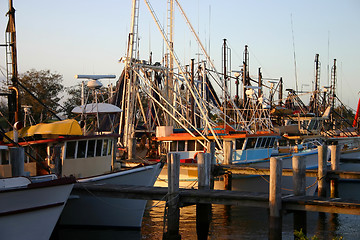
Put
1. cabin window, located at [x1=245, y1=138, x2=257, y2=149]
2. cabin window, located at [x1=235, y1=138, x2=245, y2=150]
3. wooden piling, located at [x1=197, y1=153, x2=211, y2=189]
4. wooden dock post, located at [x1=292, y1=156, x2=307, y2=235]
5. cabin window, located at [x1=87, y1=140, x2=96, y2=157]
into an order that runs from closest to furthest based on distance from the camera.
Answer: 1. wooden dock post, located at [x1=292, y1=156, x2=307, y2=235]
2. wooden piling, located at [x1=197, y1=153, x2=211, y2=189]
3. cabin window, located at [x1=87, y1=140, x2=96, y2=157]
4. cabin window, located at [x1=235, y1=138, x2=245, y2=150]
5. cabin window, located at [x1=245, y1=138, x2=257, y2=149]

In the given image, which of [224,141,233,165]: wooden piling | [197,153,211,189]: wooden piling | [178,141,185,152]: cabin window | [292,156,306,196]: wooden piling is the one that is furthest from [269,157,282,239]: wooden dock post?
[178,141,185,152]: cabin window

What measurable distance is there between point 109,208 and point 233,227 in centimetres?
519

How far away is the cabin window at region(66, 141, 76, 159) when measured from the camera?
19.2m

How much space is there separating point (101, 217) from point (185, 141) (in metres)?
9.48

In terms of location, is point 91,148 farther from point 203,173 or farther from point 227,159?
point 227,159

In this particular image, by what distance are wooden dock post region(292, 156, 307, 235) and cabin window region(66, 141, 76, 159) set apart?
25.4ft

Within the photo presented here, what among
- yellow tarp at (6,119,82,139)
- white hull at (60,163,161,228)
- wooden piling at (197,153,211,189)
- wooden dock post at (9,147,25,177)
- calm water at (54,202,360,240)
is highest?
yellow tarp at (6,119,82,139)

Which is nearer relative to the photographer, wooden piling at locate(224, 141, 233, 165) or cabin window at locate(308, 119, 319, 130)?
wooden piling at locate(224, 141, 233, 165)

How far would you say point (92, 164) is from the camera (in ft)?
65.1

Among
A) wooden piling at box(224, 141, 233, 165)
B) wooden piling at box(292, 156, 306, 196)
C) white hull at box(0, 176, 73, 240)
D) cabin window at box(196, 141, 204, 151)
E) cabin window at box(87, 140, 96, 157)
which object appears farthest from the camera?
cabin window at box(196, 141, 204, 151)

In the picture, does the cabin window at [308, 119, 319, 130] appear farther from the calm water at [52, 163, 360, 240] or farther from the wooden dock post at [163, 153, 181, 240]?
the wooden dock post at [163, 153, 181, 240]

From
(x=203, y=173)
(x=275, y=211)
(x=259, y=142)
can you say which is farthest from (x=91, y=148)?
(x=259, y=142)

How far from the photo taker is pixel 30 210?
49.9 ft

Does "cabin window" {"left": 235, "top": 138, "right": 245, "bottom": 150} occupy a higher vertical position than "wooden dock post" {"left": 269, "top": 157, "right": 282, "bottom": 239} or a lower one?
higher
